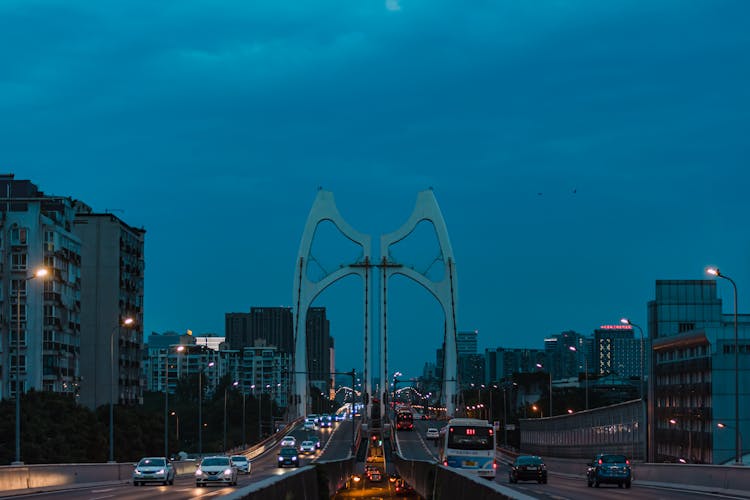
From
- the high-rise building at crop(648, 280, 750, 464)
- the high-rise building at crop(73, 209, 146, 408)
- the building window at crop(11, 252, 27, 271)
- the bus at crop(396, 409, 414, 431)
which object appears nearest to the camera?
the high-rise building at crop(648, 280, 750, 464)

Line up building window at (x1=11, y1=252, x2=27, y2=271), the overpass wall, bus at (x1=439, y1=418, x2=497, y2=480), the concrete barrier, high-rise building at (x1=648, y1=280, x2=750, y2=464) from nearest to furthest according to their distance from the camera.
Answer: the concrete barrier
bus at (x1=439, y1=418, x2=497, y2=480)
high-rise building at (x1=648, y1=280, x2=750, y2=464)
the overpass wall
building window at (x1=11, y1=252, x2=27, y2=271)

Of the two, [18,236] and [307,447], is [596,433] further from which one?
[18,236]

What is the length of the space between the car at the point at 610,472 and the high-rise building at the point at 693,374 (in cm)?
3208

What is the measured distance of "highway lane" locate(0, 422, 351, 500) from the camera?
41.0 metres

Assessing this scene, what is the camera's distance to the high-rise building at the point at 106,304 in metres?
136

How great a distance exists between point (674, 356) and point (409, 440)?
56852mm

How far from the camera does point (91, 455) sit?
9588cm

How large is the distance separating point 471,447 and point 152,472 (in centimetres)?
1604

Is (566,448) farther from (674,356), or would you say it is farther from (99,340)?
(99,340)

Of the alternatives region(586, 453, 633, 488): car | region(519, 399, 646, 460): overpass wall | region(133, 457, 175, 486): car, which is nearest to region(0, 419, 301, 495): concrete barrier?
region(133, 457, 175, 486): car

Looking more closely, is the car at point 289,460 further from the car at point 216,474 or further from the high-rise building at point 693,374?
the car at point 216,474

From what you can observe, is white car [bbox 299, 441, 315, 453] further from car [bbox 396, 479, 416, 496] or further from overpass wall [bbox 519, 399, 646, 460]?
car [bbox 396, 479, 416, 496]

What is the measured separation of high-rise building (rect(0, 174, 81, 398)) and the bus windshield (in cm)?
5800

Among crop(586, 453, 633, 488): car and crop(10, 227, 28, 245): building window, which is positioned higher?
crop(10, 227, 28, 245): building window
